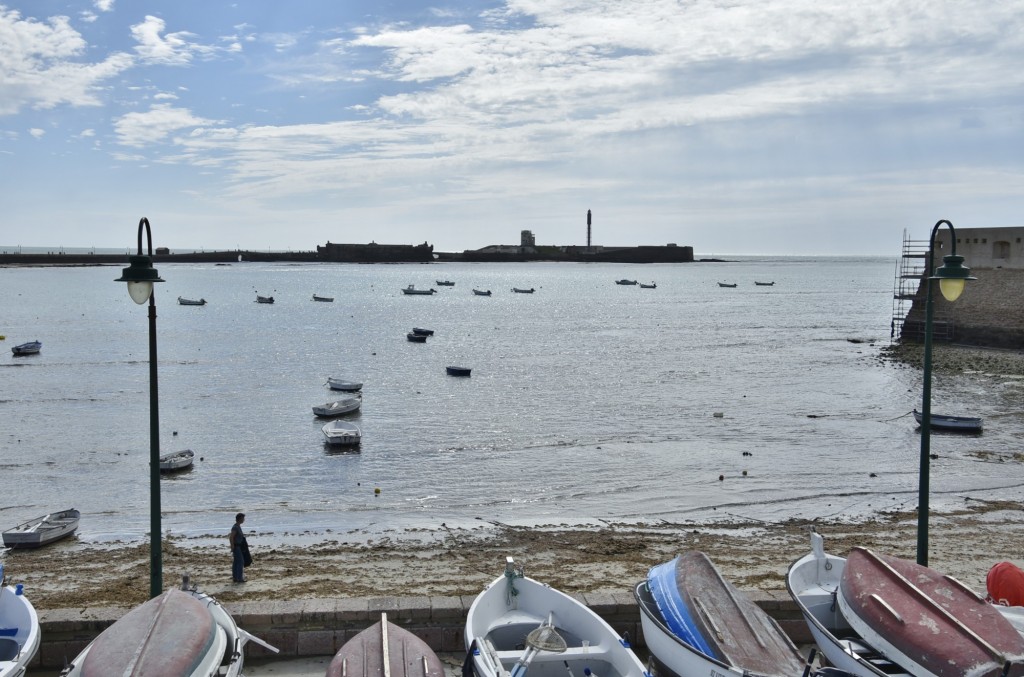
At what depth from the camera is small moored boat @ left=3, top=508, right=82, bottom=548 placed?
68.6 feet

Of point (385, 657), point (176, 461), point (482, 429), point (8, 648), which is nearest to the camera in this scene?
point (385, 657)

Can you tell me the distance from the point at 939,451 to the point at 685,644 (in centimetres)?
2803

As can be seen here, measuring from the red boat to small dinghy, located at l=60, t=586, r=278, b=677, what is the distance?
6368 mm

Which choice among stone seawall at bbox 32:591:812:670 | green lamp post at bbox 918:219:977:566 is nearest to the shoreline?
green lamp post at bbox 918:219:977:566

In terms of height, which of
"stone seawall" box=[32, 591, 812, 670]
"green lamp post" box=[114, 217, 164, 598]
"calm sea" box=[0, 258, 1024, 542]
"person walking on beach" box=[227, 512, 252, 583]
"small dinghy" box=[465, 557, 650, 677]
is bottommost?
"calm sea" box=[0, 258, 1024, 542]

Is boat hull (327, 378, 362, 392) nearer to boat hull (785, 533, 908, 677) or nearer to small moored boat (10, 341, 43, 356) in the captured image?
small moored boat (10, 341, 43, 356)

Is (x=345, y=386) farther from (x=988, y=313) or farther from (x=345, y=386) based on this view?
(x=988, y=313)

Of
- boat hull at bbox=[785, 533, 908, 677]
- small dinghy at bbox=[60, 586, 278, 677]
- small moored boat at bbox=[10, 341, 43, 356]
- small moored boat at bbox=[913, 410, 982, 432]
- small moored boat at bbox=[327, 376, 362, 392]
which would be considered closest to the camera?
small dinghy at bbox=[60, 586, 278, 677]

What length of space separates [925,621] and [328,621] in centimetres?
636

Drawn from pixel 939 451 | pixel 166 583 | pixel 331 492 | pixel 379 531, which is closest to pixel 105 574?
pixel 166 583

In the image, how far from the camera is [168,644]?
831cm

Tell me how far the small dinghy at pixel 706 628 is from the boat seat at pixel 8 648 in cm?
643

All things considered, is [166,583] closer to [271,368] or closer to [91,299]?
[271,368]

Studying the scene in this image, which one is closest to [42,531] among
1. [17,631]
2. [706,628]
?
[17,631]
